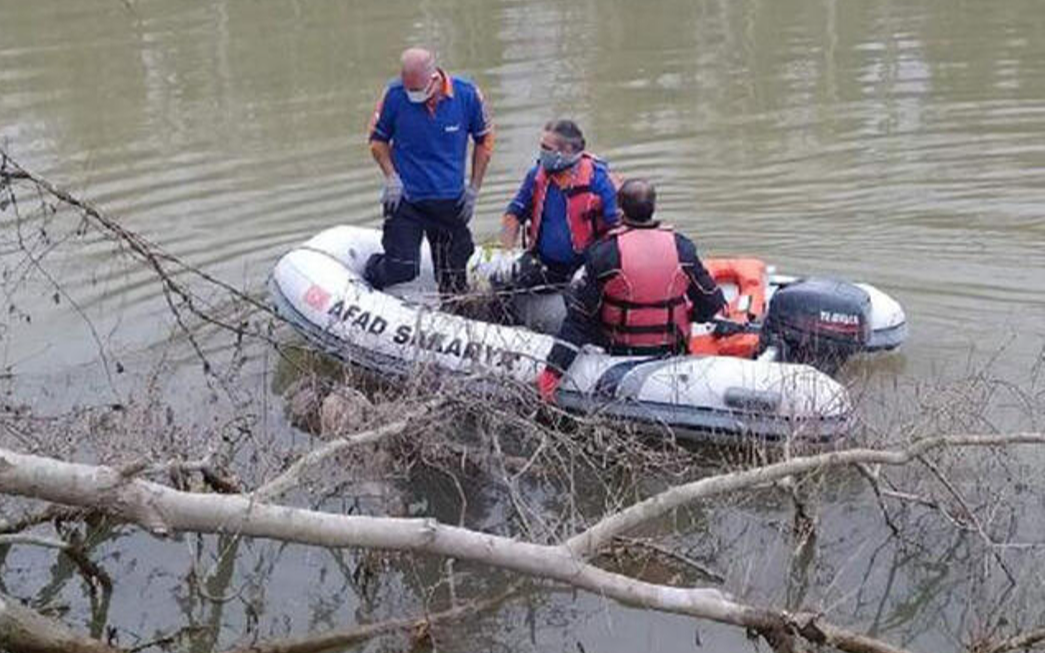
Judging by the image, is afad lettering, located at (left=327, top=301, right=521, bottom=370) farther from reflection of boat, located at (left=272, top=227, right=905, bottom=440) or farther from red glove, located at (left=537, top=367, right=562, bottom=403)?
red glove, located at (left=537, top=367, right=562, bottom=403)

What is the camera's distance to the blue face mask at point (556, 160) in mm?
8203

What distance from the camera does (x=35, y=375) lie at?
9.19 meters

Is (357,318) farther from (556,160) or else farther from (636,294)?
(636,294)

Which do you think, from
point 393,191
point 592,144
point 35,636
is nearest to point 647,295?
point 393,191

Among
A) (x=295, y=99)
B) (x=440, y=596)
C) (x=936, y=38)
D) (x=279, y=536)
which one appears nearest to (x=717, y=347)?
(x=440, y=596)

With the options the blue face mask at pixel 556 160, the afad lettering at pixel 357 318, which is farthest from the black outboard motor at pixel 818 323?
the afad lettering at pixel 357 318

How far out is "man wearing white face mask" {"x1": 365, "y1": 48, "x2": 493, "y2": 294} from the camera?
8.66 m

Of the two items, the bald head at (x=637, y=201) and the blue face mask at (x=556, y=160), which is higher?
the blue face mask at (x=556, y=160)

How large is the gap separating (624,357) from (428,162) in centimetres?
173

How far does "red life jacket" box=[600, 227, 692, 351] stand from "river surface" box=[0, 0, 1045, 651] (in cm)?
112

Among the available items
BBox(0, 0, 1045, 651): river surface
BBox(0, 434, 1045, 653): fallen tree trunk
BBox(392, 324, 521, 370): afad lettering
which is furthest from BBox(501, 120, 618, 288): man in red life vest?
BBox(0, 434, 1045, 653): fallen tree trunk

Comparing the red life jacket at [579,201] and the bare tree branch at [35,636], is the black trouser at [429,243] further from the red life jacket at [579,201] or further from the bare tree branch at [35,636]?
the bare tree branch at [35,636]

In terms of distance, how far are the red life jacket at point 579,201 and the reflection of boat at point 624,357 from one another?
19.5 inches

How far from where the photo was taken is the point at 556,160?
8.23m
